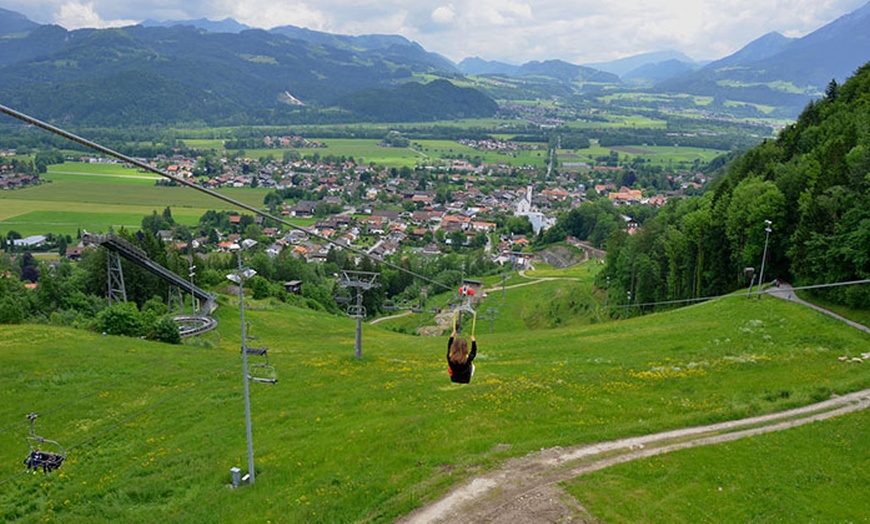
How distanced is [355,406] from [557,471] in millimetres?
11434

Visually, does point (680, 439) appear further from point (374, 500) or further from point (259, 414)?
point (259, 414)

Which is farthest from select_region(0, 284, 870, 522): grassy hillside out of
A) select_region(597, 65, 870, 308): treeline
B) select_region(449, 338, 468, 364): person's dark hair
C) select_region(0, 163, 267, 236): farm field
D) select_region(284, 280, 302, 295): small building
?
select_region(0, 163, 267, 236): farm field

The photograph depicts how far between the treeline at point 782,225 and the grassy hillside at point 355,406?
5871 mm

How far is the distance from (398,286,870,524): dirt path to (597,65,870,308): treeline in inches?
731

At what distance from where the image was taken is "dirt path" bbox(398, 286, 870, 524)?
52.2 feet

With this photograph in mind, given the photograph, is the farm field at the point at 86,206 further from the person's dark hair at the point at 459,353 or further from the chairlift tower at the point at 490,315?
the person's dark hair at the point at 459,353

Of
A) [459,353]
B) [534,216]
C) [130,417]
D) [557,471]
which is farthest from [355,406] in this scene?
[534,216]

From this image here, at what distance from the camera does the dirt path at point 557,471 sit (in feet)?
52.2

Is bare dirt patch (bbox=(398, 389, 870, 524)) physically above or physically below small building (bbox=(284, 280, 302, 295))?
above

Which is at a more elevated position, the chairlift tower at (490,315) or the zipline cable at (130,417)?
the zipline cable at (130,417)

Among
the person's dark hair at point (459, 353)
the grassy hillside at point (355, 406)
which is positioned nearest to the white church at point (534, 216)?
the grassy hillside at point (355, 406)

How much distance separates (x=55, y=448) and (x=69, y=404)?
18.2 ft

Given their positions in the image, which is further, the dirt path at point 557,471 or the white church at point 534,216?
the white church at point 534,216

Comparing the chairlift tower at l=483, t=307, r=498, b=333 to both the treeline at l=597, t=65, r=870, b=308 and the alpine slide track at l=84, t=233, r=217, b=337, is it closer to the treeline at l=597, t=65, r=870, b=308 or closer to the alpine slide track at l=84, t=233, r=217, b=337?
the treeline at l=597, t=65, r=870, b=308
